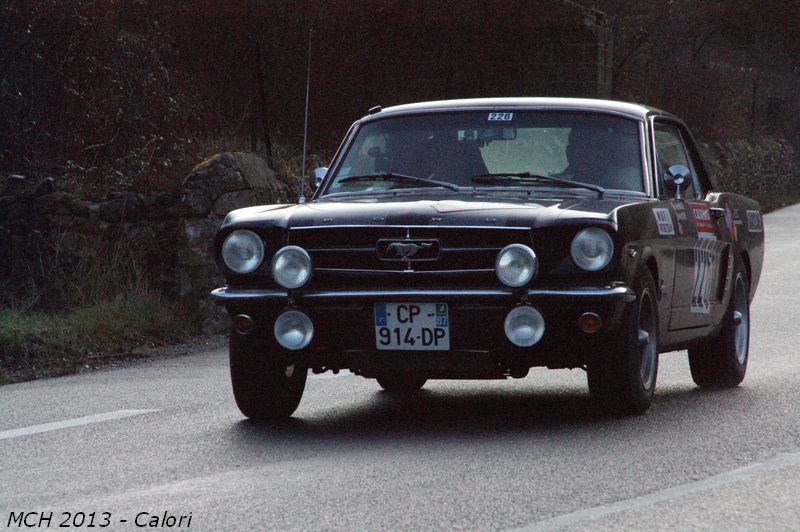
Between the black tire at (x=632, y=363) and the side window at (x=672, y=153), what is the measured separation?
0.99m

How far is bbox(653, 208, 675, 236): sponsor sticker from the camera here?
7.51 m

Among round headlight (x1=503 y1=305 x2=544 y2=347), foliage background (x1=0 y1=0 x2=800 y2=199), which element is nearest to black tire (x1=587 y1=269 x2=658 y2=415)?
round headlight (x1=503 y1=305 x2=544 y2=347)

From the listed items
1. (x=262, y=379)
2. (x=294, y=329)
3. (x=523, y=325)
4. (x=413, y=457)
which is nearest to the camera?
(x=413, y=457)

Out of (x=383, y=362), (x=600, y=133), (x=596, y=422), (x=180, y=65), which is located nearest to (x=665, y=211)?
(x=600, y=133)

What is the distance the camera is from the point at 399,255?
22.4ft

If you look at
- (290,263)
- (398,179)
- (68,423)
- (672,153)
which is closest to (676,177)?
(672,153)

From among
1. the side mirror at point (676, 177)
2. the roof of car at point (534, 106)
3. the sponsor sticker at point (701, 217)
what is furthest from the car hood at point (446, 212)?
the sponsor sticker at point (701, 217)

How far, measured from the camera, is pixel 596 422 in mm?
7188

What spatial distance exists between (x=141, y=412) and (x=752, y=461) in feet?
10.6

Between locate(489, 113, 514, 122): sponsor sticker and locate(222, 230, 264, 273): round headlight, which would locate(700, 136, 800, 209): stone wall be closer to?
locate(489, 113, 514, 122): sponsor sticker

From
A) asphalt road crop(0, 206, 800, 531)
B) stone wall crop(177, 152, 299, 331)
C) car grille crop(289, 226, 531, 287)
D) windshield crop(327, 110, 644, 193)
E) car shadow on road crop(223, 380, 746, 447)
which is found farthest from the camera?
stone wall crop(177, 152, 299, 331)

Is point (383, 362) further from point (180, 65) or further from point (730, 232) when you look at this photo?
point (180, 65)

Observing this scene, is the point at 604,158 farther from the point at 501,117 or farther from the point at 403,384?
the point at 403,384

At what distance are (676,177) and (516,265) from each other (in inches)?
65.6
